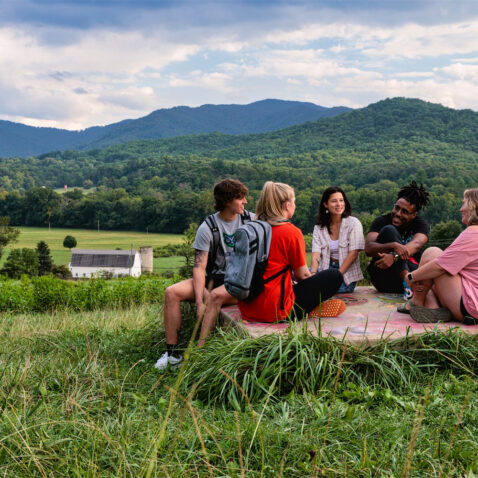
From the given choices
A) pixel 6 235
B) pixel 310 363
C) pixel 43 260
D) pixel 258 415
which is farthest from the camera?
pixel 6 235

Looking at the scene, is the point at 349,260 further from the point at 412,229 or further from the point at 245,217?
the point at 245,217

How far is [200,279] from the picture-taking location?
4.17 m

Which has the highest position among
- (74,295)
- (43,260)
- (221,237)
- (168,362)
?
(221,237)

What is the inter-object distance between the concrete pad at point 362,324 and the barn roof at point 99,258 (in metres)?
57.9

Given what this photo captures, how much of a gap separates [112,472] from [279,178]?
263 ft

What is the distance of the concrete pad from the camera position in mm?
3458

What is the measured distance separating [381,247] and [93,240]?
73.3m

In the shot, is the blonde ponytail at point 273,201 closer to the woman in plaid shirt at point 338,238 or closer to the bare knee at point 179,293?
the bare knee at point 179,293

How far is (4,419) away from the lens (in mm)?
2486

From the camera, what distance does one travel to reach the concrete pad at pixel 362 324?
346 cm

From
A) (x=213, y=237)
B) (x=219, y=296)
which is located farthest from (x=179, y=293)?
(x=213, y=237)

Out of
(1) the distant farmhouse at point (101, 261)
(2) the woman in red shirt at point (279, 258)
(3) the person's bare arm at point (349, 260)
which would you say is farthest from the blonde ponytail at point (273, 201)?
(1) the distant farmhouse at point (101, 261)

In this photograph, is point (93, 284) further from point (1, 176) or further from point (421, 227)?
point (1, 176)

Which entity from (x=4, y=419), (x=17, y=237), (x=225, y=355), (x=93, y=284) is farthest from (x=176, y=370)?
(x=17, y=237)
